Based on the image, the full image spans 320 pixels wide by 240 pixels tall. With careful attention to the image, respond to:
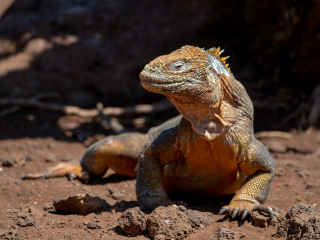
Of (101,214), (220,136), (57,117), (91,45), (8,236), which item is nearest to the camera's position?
(8,236)

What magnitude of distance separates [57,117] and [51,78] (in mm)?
1234

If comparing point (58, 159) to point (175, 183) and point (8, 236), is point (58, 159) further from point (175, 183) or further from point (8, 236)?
point (8, 236)

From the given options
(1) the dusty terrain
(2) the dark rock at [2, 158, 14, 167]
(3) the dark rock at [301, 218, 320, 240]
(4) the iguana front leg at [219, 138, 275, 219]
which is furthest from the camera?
(1) the dusty terrain

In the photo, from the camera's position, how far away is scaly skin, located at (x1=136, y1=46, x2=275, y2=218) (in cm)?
385

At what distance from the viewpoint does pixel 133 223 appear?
12.6 ft

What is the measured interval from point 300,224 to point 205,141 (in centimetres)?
131

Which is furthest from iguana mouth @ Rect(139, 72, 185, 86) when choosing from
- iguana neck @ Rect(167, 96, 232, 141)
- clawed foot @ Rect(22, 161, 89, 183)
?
clawed foot @ Rect(22, 161, 89, 183)

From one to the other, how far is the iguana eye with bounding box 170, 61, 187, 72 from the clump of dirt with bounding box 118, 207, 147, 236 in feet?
5.02

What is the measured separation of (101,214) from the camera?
14.6 feet

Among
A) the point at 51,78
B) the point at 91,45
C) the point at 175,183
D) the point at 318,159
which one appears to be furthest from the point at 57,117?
the point at 318,159

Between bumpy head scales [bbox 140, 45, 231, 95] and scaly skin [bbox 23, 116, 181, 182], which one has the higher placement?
bumpy head scales [bbox 140, 45, 231, 95]

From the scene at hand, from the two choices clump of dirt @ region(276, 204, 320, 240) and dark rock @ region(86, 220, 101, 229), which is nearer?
clump of dirt @ region(276, 204, 320, 240)

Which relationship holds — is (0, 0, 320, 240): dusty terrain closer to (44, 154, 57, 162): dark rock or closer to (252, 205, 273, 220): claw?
(44, 154, 57, 162): dark rock

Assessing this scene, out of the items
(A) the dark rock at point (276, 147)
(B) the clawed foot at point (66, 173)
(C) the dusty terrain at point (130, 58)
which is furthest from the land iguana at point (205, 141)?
(A) the dark rock at point (276, 147)
